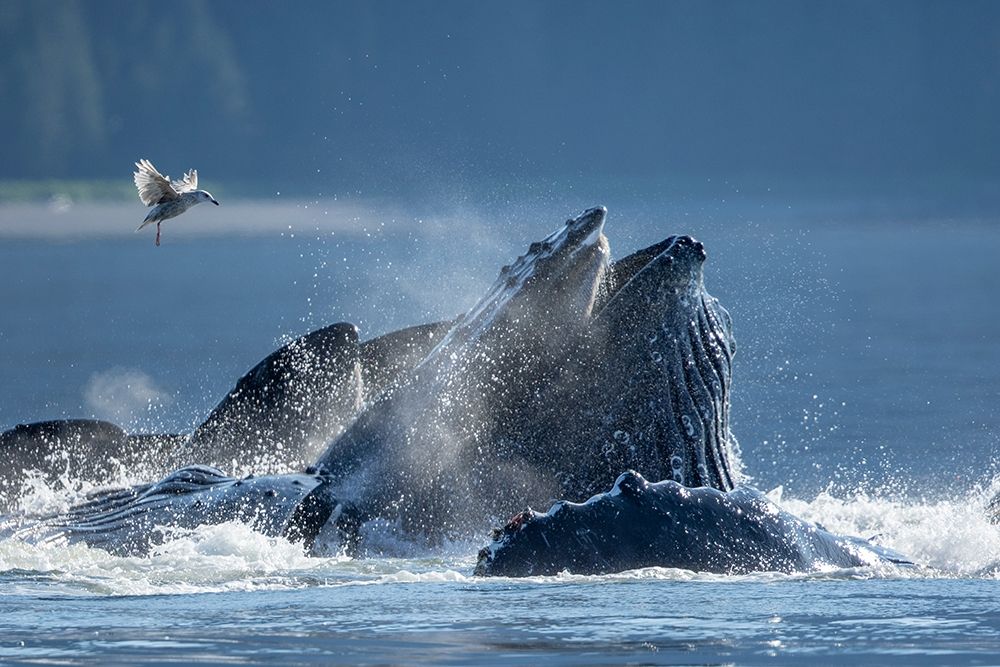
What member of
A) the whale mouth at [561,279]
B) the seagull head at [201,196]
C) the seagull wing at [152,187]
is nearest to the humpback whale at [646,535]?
the whale mouth at [561,279]

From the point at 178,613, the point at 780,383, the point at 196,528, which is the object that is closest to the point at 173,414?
the point at 780,383

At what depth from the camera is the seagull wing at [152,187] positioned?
1939 centimetres

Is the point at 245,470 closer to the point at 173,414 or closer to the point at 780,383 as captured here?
the point at 173,414

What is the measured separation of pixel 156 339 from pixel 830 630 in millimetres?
48782

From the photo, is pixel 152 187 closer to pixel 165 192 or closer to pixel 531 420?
pixel 165 192

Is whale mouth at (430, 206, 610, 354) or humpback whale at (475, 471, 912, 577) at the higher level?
whale mouth at (430, 206, 610, 354)

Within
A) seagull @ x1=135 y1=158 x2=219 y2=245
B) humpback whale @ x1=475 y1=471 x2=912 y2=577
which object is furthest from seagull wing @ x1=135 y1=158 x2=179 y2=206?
humpback whale @ x1=475 y1=471 x2=912 y2=577

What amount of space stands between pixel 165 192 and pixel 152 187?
0.38 feet

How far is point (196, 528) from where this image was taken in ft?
47.3

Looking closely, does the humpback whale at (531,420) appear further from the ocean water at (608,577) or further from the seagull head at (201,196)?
the seagull head at (201,196)

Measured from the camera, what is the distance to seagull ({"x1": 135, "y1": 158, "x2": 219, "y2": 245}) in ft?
62.7

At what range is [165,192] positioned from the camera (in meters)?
19.6

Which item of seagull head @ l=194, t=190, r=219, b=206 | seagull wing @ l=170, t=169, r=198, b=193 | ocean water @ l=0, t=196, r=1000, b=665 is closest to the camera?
ocean water @ l=0, t=196, r=1000, b=665

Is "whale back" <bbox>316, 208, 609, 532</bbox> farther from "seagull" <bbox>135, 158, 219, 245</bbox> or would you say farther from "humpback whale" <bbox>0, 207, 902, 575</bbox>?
"seagull" <bbox>135, 158, 219, 245</bbox>
